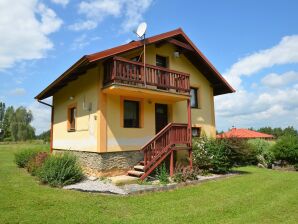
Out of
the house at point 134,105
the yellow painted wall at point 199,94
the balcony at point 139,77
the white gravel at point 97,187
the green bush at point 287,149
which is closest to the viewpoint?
the white gravel at point 97,187

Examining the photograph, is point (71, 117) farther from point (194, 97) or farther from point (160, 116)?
point (194, 97)

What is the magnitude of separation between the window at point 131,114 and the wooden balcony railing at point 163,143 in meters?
1.88

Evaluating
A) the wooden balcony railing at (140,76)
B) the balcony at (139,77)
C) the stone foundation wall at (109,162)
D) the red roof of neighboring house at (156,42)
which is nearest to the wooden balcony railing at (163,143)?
the stone foundation wall at (109,162)

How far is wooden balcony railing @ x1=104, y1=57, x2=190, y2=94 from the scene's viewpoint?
1064 centimetres

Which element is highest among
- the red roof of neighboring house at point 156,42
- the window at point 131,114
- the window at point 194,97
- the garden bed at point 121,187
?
the red roof of neighboring house at point 156,42

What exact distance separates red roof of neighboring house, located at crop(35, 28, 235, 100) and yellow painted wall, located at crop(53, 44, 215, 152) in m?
0.40

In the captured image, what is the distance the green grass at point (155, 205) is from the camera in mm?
6387

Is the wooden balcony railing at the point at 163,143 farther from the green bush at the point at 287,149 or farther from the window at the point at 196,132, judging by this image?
the green bush at the point at 287,149

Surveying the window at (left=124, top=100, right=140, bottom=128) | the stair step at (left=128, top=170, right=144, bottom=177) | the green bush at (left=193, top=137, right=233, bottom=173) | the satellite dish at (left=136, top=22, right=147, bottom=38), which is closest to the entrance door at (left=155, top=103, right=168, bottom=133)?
the window at (left=124, top=100, right=140, bottom=128)

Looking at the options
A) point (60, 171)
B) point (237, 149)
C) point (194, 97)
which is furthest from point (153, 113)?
point (60, 171)

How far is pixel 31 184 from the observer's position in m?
10.1

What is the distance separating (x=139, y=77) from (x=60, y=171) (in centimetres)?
511

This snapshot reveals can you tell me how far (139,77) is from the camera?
451 inches

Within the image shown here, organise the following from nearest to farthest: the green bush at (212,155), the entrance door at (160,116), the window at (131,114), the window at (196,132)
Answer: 1. the window at (131,114)
2. the green bush at (212,155)
3. the entrance door at (160,116)
4. the window at (196,132)
